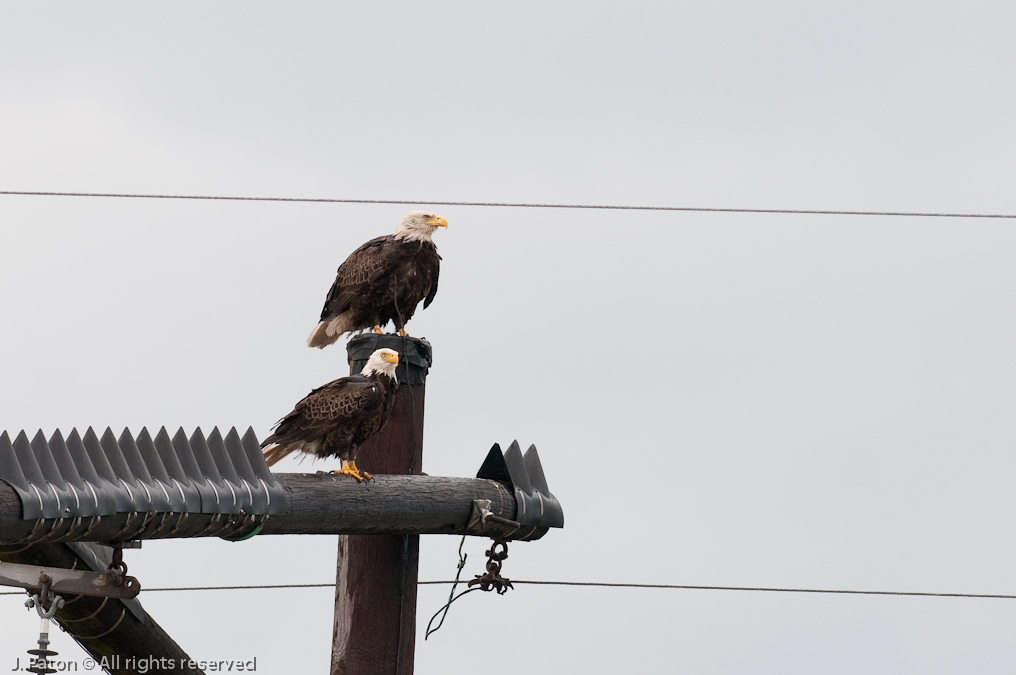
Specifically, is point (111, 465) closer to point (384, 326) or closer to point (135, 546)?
point (135, 546)

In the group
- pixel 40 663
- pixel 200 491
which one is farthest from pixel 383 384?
pixel 40 663

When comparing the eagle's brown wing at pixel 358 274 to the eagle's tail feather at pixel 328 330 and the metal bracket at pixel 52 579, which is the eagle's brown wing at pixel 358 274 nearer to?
the eagle's tail feather at pixel 328 330

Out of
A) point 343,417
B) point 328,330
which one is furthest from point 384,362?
point 328,330

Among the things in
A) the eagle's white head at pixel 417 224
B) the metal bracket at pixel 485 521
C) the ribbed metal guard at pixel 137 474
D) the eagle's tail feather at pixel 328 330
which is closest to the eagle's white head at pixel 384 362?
the metal bracket at pixel 485 521

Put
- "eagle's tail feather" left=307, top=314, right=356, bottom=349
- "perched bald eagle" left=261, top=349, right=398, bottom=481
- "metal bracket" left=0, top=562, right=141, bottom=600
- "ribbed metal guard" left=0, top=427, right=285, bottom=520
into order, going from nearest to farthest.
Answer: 1. "ribbed metal guard" left=0, top=427, right=285, bottom=520
2. "metal bracket" left=0, top=562, right=141, bottom=600
3. "perched bald eagle" left=261, top=349, right=398, bottom=481
4. "eagle's tail feather" left=307, top=314, right=356, bottom=349

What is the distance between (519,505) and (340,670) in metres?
0.99

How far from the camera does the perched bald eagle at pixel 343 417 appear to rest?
7.20m

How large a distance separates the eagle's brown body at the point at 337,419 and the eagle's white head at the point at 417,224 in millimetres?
1765

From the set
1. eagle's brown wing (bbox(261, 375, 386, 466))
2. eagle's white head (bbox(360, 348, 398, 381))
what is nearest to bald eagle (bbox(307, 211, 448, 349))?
eagle's brown wing (bbox(261, 375, 386, 466))

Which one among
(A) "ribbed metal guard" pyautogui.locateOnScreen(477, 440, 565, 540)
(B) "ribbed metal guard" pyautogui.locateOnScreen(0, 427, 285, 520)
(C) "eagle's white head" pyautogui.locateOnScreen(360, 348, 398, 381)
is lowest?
(B) "ribbed metal guard" pyautogui.locateOnScreen(0, 427, 285, 520)

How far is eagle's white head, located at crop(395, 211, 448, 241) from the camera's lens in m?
9.19

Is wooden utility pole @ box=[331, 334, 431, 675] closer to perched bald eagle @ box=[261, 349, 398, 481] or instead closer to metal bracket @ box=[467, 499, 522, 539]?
perched bald eagle @ box=[261, 349, 398, 481]

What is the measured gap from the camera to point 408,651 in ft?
22.9

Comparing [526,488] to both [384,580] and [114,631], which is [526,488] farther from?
[114,631]
